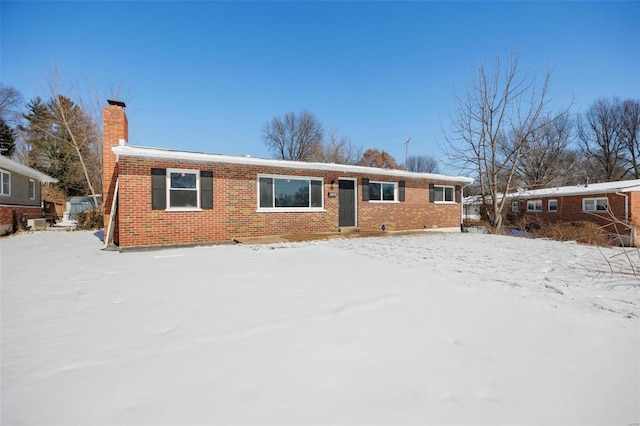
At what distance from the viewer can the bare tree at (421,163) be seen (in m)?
48.1

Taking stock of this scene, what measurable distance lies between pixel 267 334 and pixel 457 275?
3364 mm

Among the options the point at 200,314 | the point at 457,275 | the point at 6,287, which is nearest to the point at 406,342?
→ the point at 200,314

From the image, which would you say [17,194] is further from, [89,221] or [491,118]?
[491,118]

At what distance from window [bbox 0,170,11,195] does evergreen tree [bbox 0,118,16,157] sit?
52.5 feet

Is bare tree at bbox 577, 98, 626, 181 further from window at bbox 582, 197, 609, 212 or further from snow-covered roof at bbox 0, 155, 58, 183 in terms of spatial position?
snow-covered roof at bbox 0, 155, 58, 183

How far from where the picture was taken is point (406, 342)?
88.1 inches

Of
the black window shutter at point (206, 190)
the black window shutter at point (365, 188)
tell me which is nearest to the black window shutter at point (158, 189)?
the black window shutter at point (206, 190)

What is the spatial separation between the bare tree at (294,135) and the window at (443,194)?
22.9 m

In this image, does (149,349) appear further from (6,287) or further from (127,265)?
(127,265)

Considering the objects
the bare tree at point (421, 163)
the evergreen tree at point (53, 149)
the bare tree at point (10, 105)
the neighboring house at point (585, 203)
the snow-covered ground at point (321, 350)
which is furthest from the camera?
the bare tree at point (421, 163)

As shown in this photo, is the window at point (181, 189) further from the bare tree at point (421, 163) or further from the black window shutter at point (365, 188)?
the bare tree at point (421, 163)

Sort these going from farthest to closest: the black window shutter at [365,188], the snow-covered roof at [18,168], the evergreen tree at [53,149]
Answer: the evergreen tree at [53,149], the snow-covered roof at [18,168], the black window shutter at [365,188]

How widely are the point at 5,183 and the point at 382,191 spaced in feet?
61.4

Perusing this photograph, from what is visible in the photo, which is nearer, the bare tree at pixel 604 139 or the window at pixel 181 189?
the window at pixel 181 189
